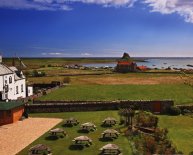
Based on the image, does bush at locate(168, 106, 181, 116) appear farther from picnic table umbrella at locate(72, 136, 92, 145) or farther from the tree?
picnic table umbrella at locate(72, 136, 92, 145)

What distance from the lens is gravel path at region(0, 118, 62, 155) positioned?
31.9 meters

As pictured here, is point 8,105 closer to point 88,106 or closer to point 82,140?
point 88,106

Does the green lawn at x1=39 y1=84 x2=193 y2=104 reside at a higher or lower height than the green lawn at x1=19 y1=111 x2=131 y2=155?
higher

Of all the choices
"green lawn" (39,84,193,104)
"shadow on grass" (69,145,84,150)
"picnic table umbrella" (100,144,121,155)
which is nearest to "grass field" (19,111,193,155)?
"shadow on grass" (69,145,84,150)

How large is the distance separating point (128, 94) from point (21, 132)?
29642 mm

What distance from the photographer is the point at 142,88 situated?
71.6m

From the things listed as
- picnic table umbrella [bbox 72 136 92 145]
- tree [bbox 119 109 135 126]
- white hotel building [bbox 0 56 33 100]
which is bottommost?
picnic table umbrella [bbox 72 136 92 145]

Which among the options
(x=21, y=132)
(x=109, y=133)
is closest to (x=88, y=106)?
(x=21, y=132)

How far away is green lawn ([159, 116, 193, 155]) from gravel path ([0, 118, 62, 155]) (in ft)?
45.1

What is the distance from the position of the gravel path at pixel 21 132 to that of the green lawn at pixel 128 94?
17.2m

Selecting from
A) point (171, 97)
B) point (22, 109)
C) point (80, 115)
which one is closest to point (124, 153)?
point (80, 115)

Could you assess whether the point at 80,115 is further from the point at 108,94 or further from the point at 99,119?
the point at 108,94

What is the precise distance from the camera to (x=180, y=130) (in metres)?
37.9

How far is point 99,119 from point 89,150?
15028 mm
